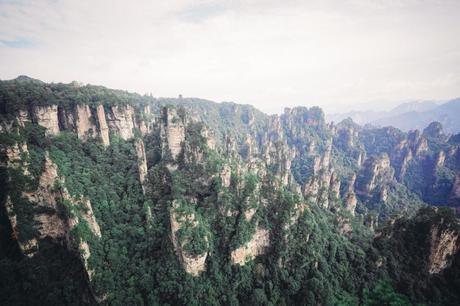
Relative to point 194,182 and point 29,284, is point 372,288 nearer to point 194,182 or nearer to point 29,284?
point 194,182

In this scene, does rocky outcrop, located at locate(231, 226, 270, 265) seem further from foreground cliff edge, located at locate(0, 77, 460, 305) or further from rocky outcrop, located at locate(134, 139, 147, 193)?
rocky outcrop, located at locate(134, 139, 147, 193)

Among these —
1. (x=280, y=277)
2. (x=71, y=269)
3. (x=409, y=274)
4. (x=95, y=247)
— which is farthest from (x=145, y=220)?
(x=409, y=274)

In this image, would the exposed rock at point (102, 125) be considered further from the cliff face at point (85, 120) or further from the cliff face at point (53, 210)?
the cliff face at point (53, 210)

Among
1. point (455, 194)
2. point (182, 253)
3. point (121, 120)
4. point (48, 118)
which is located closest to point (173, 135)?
point (121, 120)


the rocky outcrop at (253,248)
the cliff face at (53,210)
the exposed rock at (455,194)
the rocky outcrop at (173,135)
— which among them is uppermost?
the rocky outcrop at (173,135)

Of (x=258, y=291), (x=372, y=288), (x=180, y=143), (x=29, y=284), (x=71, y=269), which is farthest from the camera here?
(x=180, y=143)

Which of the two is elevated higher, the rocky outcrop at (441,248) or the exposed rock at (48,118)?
the exposed rock at (48,118)

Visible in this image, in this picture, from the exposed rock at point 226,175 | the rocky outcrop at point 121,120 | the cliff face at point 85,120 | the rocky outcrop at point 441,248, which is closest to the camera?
the rocky outcrop at point 441,248

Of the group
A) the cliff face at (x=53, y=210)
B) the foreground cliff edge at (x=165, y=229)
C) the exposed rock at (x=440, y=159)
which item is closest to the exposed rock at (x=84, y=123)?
the foreground cliff edge at (x=165, y=229)
